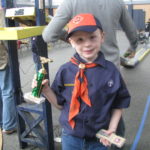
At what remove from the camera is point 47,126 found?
2346 mm

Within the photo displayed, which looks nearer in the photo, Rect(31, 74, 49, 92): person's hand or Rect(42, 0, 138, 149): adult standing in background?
Rect(31, 74, 49, 92): person's hand

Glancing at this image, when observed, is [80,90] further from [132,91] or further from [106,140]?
[132,91]

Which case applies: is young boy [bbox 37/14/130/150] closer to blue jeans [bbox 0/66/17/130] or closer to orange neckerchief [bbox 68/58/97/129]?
orange neckerchief [bbox 68/58/97/129]

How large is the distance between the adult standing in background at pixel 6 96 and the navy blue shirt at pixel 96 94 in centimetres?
126

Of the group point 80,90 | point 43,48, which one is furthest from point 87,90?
point 43,48

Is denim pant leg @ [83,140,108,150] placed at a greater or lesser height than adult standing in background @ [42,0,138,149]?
lesser

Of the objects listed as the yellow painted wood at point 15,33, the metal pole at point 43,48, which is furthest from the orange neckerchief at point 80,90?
the metal pole at point 43,48

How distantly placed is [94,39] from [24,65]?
5.58 m

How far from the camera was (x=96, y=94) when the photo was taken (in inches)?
50.9

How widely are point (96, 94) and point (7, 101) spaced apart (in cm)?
174

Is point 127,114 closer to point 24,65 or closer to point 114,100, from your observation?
point 114,100

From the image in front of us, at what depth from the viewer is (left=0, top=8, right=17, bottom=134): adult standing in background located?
8.12ft

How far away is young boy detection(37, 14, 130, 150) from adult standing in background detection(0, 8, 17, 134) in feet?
4.16

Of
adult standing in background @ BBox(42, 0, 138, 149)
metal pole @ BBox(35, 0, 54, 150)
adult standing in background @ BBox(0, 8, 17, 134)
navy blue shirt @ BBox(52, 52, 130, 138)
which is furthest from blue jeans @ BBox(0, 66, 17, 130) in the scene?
navy blue shirt @ BBox(52, 52, 130, 138)
